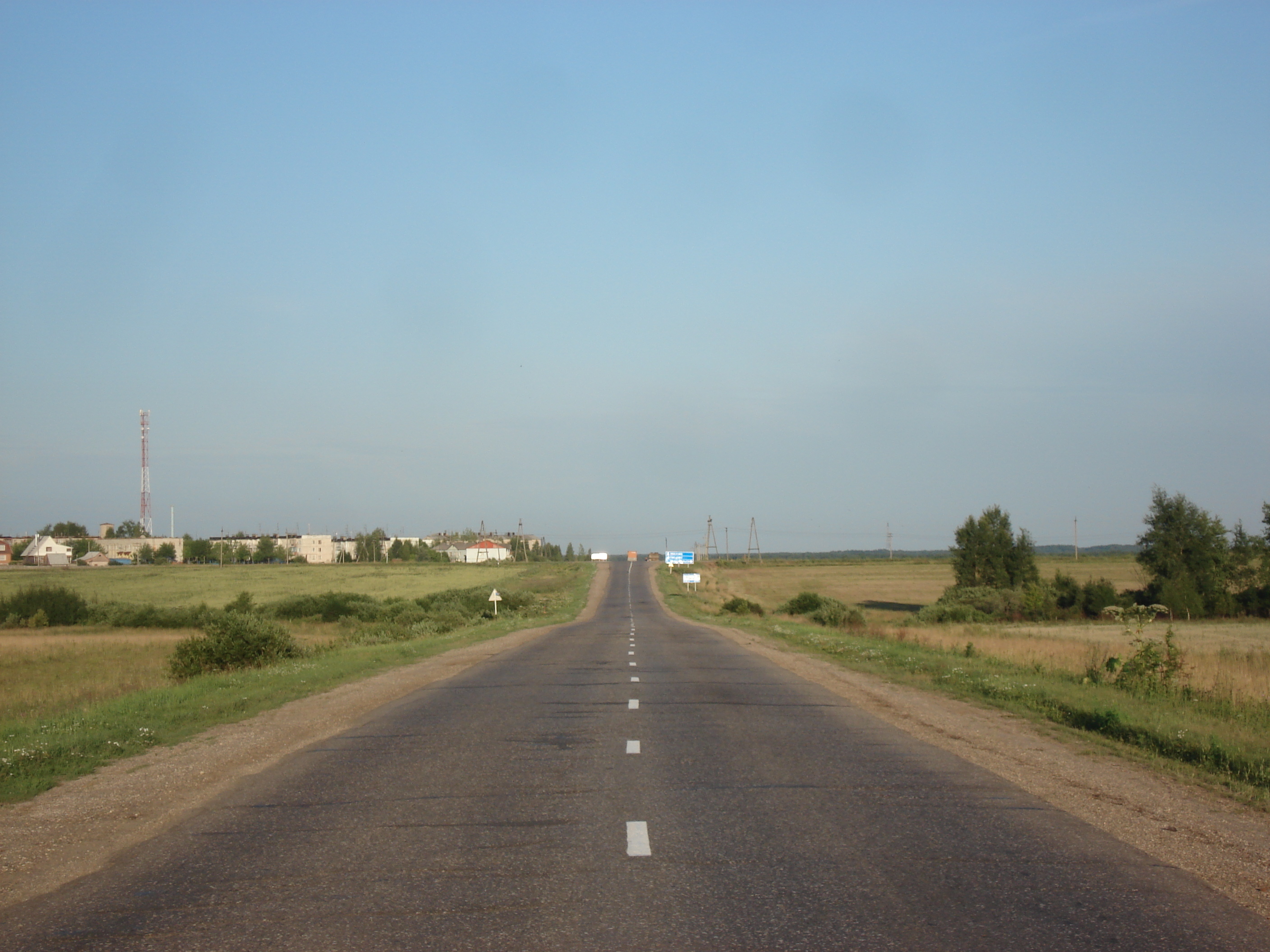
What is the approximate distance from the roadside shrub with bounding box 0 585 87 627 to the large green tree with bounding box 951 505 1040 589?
69031 mm

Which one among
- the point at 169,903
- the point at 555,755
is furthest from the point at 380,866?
the point at 555,755

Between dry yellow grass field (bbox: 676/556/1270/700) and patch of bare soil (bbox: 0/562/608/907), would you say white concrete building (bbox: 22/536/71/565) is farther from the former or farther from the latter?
patch of bare soil (bbox: 0/562/608/907)

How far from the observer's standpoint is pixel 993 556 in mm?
86688

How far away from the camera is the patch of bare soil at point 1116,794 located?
7.24 meters

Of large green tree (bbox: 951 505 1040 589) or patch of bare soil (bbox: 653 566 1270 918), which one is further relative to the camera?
large green tree (bbox: 951 505 1040 589)

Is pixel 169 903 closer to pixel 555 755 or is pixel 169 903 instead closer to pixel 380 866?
pixel 380 866

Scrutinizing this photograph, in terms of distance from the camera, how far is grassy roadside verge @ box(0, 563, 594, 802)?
1114 centimetres

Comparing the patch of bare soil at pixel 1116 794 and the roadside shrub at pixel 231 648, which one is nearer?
the patch of bare soil at pixel 1116 794

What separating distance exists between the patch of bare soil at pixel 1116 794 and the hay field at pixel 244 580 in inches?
2872

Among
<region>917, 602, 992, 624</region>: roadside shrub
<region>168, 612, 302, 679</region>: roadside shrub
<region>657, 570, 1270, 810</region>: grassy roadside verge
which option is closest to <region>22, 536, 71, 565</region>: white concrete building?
<region>917, 602, 992, 624</region>: roadside shrub

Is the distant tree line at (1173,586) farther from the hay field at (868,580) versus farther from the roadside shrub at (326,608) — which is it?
the roadside shrub at (326,608)

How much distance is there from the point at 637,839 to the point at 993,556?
8505 centimetres

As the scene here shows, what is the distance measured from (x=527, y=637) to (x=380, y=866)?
106ft

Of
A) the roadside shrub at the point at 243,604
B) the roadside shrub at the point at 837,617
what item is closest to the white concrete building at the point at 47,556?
the roadside shrub at the point at 243,604
